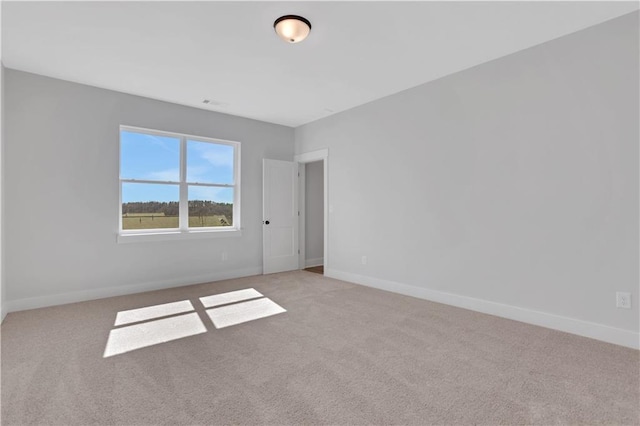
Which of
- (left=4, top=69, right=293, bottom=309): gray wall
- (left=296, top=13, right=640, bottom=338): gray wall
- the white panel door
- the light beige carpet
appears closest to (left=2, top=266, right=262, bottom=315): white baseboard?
(left=4, top=69, right=293, bottom=309): gray wall

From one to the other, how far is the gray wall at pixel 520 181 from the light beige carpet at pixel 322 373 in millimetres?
537

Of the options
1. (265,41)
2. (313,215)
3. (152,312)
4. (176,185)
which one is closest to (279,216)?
(313,215)

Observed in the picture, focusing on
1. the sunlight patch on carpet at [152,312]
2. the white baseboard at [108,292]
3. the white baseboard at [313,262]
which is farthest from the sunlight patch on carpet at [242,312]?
the white baseboard at [313,262]

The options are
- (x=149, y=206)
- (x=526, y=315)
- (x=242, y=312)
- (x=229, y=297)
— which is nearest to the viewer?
(x=526, y=315)

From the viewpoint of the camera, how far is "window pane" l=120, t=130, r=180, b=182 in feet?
14.3

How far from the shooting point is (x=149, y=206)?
15.0ft

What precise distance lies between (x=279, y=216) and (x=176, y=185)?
1.82m

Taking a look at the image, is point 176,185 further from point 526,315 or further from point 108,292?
point 526,315

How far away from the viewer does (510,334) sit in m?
2.84

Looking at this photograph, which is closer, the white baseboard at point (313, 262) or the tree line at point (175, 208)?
the tree line at point (175, 208)

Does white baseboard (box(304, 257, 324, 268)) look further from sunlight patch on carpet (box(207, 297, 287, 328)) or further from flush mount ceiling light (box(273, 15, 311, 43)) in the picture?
flush mount ceiling light (box(273, 15, 311, 43))

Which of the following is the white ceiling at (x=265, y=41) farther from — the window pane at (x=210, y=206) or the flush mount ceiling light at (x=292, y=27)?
the window pane at (x=210, y=206)

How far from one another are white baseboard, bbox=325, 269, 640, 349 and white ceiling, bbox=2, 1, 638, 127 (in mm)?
2626

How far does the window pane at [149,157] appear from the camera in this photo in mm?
4371
